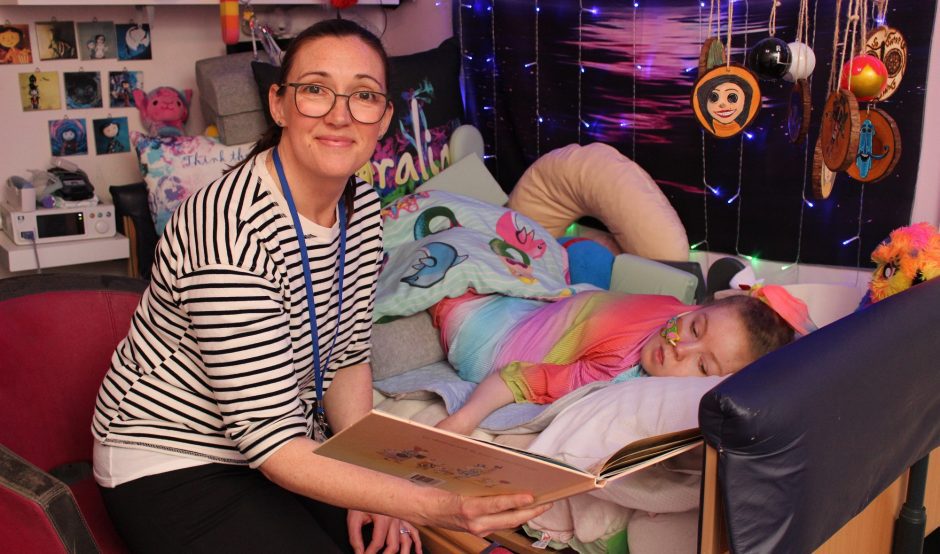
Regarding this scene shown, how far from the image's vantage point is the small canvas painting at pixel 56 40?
2660mm

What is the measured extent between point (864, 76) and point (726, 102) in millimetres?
219

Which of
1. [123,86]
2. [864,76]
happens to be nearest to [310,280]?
[864,76]

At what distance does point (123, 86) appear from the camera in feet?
9.27

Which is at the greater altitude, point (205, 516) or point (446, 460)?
point (446, 460)

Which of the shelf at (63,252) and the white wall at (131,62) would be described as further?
the white wall at (131,62)

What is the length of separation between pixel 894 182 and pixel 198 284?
1569 millimetres

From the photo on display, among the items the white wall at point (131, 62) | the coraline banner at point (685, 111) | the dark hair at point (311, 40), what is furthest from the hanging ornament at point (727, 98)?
the white wall at point (131, 62)

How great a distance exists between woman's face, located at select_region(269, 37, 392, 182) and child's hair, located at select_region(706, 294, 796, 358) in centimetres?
80

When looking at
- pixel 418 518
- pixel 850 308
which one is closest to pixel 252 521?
pixel 418 518

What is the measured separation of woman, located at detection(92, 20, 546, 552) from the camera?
1.14 meters

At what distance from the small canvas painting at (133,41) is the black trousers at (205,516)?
74.4 inches

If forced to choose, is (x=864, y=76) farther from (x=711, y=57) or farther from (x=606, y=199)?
(x=606, y=199)

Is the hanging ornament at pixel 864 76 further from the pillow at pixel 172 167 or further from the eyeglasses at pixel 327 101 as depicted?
the pillow at pixel 172 167

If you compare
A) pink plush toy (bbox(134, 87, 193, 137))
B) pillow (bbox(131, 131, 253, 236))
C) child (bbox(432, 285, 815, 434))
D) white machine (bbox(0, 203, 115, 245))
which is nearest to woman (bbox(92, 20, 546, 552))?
child (bbox(432, 285, 815, 434))
